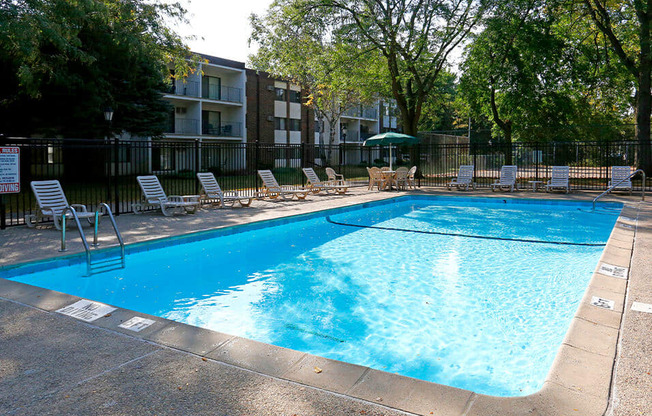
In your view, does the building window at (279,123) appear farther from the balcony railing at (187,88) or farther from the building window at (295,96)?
the balcony railing at (187,88)

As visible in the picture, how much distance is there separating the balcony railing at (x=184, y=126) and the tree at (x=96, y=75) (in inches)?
268

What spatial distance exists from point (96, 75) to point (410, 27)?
42.5 ft

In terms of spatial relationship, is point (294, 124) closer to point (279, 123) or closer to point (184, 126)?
point (279, 123)

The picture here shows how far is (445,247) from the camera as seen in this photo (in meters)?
8.94

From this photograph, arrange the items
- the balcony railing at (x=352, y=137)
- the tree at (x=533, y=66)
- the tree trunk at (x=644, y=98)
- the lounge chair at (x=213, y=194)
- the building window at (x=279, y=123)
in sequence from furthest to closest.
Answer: the balcony railing at (x=352, y=137)
the building window at (x=279, y=123)
the tree at (x=533, y=66)
the tree trunk at (x=644, y=98)
the lounge chair at (x=213, y=194)

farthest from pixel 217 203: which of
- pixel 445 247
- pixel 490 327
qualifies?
pixel 490 327

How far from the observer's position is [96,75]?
59.9 ft

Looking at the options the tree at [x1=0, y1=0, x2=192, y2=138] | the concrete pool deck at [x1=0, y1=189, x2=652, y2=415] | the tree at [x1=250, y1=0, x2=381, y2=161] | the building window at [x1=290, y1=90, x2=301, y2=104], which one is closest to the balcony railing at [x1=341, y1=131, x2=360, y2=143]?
the building window at [x1=290, y1=90, x2=301, y2=104]

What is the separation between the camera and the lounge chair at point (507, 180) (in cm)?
1872

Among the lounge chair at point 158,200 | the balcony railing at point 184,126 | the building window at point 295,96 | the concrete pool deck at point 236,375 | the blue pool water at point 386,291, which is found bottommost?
the blue pool water at point 386,291

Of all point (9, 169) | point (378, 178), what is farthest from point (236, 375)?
point (378, 178)

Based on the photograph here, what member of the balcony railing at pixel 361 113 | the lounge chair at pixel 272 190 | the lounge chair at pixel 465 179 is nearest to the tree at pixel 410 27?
the lounge chair at pixel 465 179

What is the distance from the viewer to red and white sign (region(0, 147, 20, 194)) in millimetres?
8031

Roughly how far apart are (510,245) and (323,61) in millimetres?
15500
